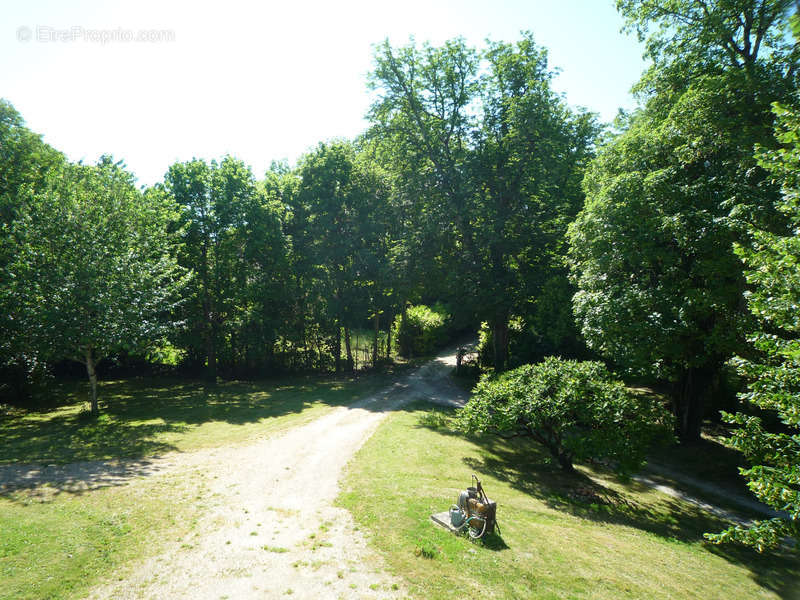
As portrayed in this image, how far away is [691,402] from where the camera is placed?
1814 centimetres

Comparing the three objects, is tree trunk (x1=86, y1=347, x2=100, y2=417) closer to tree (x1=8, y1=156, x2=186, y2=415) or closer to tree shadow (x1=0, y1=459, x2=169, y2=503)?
tree (x1=8, y1=156, x2=186, y2=415)

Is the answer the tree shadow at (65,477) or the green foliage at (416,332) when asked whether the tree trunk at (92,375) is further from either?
the green foliage at (416,332)

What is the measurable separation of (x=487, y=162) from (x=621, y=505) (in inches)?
795

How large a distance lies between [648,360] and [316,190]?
21526 millimetres

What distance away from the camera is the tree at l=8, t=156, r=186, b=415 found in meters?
16.8

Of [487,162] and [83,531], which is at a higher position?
[487,162]

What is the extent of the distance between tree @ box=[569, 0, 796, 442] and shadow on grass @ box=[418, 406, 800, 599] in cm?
462

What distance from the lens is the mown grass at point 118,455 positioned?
7.79 m

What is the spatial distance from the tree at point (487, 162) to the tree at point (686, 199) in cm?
693

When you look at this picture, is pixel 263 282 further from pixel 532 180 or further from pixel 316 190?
pixel 532 180

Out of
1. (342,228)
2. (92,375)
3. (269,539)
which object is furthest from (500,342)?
(92,375)

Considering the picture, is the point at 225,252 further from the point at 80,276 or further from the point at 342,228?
the point at 80,276

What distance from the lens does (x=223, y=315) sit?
89.5 feet

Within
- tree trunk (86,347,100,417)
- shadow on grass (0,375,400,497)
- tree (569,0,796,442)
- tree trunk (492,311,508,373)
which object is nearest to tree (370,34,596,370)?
tree trunk (492,311,508,373)
